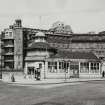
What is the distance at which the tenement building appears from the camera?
5481cm

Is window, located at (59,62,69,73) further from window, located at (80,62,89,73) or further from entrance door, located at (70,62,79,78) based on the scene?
window, located at (80,62,89,73)

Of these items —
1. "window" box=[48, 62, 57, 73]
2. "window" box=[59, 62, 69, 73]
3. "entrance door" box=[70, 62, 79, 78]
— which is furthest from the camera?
"entrance door" box=[70, 62, 79, 78]

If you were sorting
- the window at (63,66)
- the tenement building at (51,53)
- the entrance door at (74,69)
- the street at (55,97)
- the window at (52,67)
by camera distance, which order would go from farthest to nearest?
the tenement building at (51,53) → the entrance door at (74,69) → the window at (63,66) → the window at (52,67) → the street at (55,97)

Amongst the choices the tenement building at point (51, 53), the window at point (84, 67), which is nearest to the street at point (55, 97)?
the tenement building at point (51, 53)

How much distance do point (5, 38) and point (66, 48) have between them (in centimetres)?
2208

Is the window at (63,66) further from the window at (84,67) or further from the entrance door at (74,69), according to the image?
the window at (84,67)

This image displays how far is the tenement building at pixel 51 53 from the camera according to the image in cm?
5481

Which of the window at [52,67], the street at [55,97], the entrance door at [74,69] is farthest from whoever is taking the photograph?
the entrance door at [74,69]

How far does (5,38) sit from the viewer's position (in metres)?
89.0

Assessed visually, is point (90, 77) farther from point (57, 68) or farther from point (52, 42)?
point (52, 42)

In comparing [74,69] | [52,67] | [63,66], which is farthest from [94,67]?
[52,67]

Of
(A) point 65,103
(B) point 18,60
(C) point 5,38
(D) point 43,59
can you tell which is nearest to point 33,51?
(D) point 43,59

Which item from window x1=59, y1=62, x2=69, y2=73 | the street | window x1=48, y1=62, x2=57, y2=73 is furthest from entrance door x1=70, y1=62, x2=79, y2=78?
the street

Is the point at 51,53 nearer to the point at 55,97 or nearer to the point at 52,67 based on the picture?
the point at 52,67
